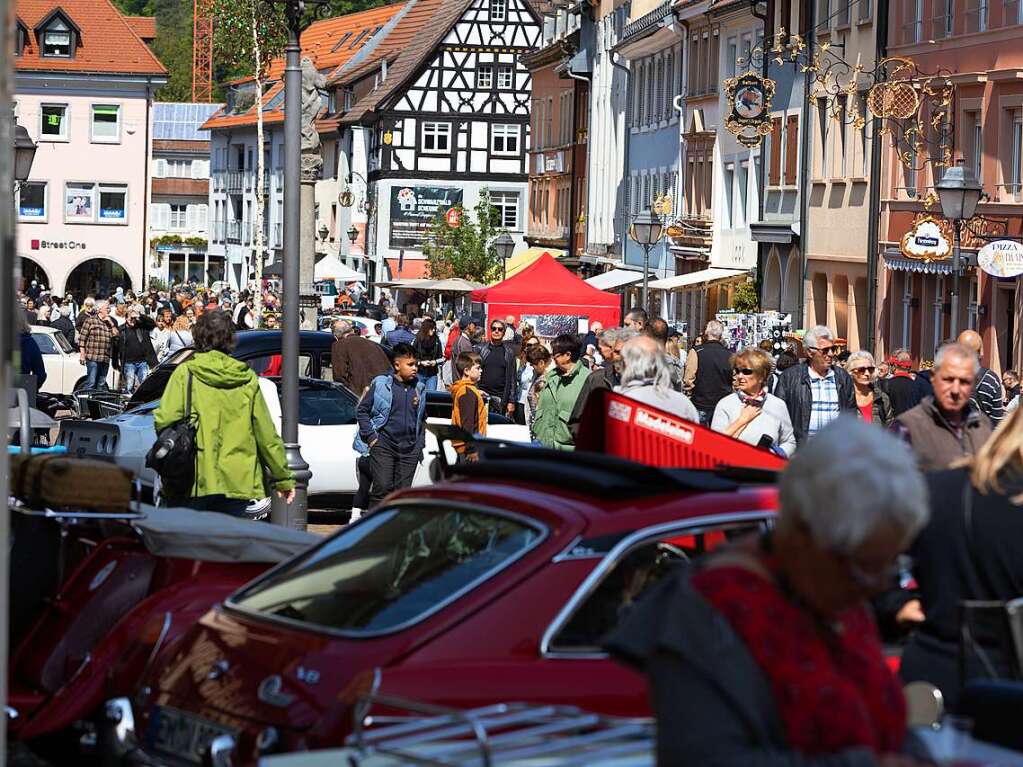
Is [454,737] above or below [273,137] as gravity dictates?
below

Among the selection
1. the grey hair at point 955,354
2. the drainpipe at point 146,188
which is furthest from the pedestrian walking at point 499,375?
the drainpipe at point 146,188

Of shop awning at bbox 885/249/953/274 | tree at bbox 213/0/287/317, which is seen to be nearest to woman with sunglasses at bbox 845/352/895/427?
shop awning at bbox 885/249/953/274

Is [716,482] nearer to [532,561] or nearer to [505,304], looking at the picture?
[532,561]

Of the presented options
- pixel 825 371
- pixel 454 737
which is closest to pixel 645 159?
pixel 825 371

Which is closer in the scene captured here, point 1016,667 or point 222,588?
point 1016,667

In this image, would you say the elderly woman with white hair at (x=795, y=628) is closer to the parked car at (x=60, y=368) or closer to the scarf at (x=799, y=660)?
the scarf at (x=799, y=660)

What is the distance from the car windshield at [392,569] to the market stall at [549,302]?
28444 mm

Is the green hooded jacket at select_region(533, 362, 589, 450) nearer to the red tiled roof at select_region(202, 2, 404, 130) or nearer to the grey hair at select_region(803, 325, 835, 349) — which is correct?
the grey hair at select_region(803, 325, 835, 349)

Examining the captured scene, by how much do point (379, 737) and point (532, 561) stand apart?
4.22 feet

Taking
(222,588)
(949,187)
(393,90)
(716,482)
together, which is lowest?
(222,588)

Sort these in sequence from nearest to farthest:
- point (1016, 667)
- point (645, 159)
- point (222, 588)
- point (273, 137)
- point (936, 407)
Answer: point (1016, 667)
point (222, 588)
point (936, 407)
point (645, 159)
point (273, 137)

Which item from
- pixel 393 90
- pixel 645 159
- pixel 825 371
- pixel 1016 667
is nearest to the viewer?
pixel 1016 667

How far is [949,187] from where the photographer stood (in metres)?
23.1

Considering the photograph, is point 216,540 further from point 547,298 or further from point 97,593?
point 547,298
